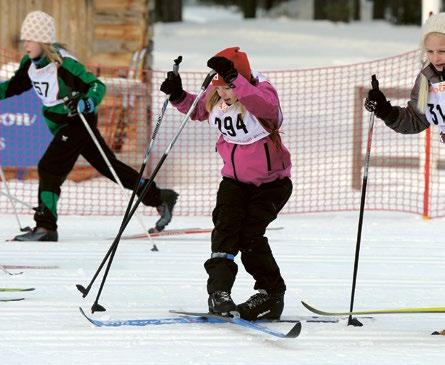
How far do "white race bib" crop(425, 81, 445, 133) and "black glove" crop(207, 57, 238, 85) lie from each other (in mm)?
921

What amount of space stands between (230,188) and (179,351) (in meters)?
1.05

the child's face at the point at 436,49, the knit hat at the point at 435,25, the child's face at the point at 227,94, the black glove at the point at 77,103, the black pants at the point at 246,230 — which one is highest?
the knit hat at the point at 435,25

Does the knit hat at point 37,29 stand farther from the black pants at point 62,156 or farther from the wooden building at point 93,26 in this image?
the wooden building at point 93,26

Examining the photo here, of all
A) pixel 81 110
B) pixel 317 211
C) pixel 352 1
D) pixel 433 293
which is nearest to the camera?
pixel 433 293

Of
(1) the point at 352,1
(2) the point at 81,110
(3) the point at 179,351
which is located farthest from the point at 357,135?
(1) the point at 352,1

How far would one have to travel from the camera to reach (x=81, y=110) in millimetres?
9133

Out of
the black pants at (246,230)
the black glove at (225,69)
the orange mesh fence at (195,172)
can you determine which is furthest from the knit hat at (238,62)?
the orange mesh fence at (195,172)

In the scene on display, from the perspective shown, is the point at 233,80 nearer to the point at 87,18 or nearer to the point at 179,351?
the point at 179,351

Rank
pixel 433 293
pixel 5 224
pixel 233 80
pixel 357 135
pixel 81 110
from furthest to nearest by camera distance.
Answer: pixel 357 135 → pixel 5 224 → pixel 81 110 → pixel 433 293 → pixel 233 80

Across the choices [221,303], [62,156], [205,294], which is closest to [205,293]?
[205,294]

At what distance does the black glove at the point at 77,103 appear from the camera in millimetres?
9109

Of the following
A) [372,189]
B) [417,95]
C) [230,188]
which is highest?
[417,95]

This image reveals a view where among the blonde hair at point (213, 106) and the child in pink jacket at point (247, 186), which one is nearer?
the child in pink jacket at point (247, 186)

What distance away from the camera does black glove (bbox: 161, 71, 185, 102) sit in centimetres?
664
